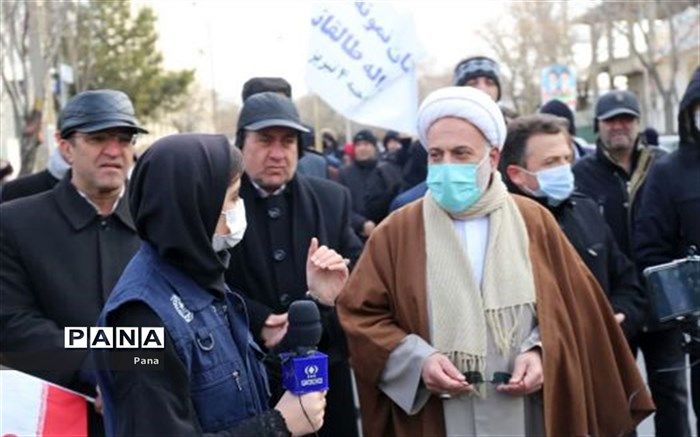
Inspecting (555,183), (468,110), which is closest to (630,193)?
(555,183)

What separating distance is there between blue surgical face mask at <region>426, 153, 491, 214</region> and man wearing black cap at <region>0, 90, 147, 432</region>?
3.84 feet

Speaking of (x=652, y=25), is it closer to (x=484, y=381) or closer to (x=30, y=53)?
(x=30, y=53)

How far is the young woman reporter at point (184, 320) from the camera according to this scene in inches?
97.2

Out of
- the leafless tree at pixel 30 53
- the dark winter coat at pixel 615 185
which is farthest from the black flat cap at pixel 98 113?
the leafless tree at pixel 30 53

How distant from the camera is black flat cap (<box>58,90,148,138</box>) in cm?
418

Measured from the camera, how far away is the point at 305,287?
443 centimetres

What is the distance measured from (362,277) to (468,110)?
686 mm

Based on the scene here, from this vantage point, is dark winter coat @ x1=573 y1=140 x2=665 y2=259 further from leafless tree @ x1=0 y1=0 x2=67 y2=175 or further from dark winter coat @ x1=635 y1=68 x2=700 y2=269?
leafless tree @ x1=0 y1=0 x2=67 y2=175

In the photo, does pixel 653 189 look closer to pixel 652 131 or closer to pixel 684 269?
pixel 684 269

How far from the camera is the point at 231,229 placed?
289 centimetres

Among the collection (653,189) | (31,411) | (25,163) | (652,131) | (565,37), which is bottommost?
(31,411)

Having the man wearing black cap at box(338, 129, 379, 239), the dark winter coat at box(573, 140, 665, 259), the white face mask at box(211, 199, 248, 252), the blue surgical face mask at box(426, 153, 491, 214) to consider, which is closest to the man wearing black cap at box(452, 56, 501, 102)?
the dark winter coat at box(573, 140, 665, 259)

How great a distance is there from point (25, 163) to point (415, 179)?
1273cm

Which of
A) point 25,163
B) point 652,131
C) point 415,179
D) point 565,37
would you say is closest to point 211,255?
point 415,179
